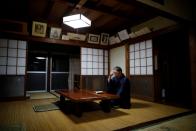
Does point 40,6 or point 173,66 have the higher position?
point 40,6

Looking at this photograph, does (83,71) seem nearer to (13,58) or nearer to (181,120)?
(13,58)

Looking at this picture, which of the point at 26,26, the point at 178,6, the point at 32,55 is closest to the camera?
the point at 178,6

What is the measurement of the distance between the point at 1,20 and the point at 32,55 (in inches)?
116

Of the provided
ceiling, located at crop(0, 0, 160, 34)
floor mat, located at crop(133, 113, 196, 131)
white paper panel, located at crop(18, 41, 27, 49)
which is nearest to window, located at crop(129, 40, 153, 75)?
ceiling, located at crop(0, 0, 160, 34)

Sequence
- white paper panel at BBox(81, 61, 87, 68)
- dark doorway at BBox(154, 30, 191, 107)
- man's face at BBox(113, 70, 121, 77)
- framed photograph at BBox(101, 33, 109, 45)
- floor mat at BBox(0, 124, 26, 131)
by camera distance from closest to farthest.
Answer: floor mat at BBox(0, 124, 26, 131) < man's face at BBox(113, 70, 121, 77) < dark doorway at BBox(154, 30, 191, 107) < white paper panel at BBox(81, 61, 87, 68) < framed photograph at BBox(101, 33, 109, 45)

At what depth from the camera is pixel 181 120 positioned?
9.52ft

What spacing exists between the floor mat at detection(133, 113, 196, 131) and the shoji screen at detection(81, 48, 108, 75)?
402 cm

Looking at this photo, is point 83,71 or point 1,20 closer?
point 1,20

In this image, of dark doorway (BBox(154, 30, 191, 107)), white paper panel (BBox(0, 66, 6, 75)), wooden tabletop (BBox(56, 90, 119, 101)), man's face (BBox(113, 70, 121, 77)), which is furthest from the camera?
dark doorway (BBox(154, 30, 191, 107))

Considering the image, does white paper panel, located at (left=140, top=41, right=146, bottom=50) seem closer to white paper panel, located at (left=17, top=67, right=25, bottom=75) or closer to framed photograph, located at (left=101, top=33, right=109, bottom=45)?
framed photograph, located at (left=101, top=33, right=109, bottom=45)

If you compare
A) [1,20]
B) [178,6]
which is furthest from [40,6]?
[178,6]

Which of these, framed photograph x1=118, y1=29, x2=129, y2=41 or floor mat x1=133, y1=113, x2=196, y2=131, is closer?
floor mat x1=133, y1=113, x2=196, y2=131

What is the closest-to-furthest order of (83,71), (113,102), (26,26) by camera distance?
(113,102) < (26,26) < (83,71)

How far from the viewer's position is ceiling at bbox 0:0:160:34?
13.4 ft
